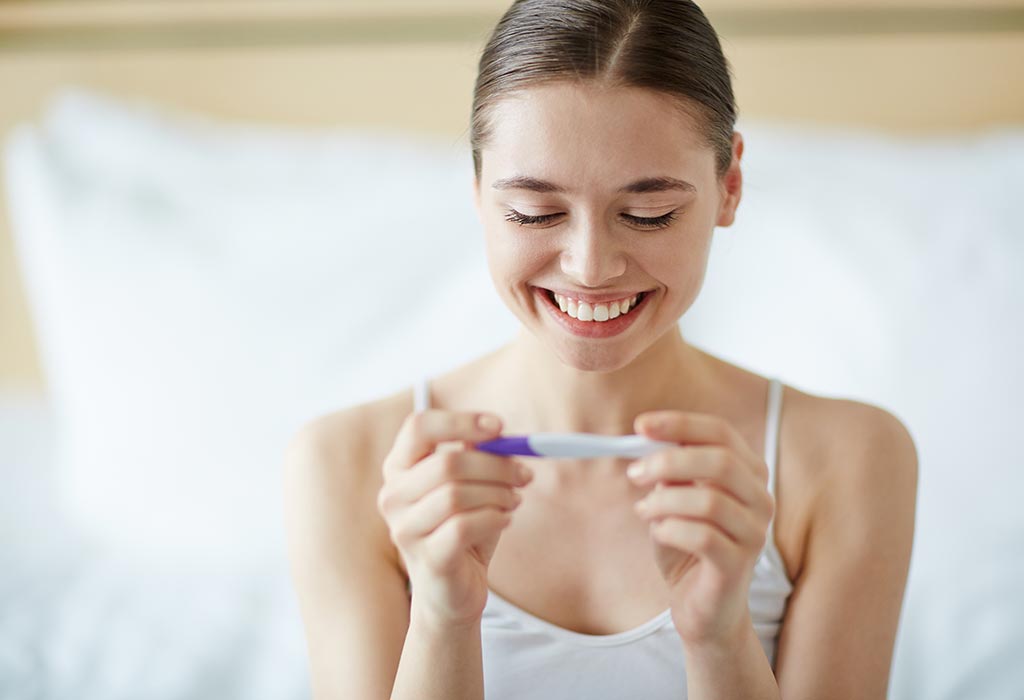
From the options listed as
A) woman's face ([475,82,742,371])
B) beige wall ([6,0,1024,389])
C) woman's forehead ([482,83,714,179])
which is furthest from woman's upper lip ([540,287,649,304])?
beige wall ([6,0,1024,389])

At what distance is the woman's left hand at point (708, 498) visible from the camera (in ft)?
2.54

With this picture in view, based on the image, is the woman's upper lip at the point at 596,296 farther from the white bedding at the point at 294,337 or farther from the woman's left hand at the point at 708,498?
the white bedding at the point at 294,337

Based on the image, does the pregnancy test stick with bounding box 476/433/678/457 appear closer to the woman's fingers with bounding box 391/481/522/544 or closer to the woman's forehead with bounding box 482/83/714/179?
the woman's fingers with bounding box 391/481/522/544

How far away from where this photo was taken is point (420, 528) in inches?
32.1

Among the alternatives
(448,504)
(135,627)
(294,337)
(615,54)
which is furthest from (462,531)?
(294,337)

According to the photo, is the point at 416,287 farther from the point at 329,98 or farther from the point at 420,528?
the point at 420,528

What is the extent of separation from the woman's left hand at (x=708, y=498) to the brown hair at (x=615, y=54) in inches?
10.2

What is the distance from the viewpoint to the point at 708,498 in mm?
776

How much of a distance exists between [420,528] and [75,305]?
3.88 ft

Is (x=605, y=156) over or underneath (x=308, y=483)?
over

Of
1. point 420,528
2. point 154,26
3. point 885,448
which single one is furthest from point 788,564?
point 154,26

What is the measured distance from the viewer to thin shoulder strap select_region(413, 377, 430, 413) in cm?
112

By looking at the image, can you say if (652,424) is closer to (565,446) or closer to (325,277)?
(565,446)

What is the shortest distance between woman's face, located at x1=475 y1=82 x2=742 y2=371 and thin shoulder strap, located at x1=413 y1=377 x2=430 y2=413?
214mm
